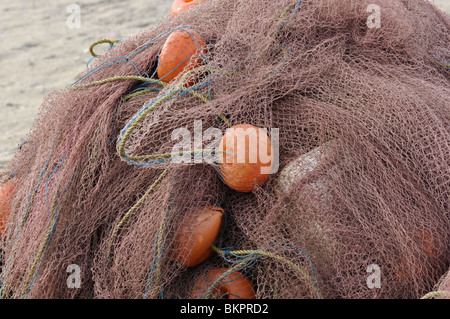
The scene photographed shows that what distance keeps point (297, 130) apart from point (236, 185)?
0.35m

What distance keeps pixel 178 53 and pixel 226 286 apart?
1.08 metres

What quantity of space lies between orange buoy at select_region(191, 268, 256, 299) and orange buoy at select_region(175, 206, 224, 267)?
9 centimetres

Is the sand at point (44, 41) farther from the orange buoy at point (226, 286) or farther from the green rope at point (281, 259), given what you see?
the green rope at point (281, 259)

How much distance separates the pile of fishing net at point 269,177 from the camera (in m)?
1.65

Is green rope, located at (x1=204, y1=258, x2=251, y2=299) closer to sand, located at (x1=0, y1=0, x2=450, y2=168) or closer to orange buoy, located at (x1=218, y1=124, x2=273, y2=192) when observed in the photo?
orange buoy, located at (x1=218, y1=124, x2=273, y2=192)

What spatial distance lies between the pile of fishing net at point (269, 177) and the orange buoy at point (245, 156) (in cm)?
6

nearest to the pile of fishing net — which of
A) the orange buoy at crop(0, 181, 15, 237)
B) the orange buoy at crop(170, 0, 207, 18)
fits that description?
Result: the orange buoy at crop(0, 181, 15, 237)

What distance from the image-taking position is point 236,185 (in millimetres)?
1778

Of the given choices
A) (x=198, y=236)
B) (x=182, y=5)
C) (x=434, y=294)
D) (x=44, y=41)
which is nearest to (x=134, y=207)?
(x=198, y=236)

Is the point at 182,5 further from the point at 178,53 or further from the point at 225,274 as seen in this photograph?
the point at 225,274

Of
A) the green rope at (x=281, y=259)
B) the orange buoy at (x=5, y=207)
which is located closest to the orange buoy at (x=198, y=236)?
the green rope at (x=281, y=259)

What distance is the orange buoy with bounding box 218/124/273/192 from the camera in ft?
5.52
